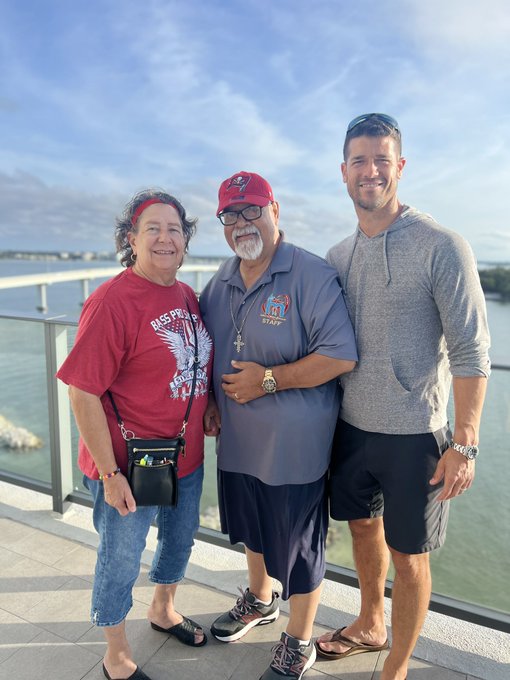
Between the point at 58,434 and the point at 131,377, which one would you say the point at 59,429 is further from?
the point at 131,377

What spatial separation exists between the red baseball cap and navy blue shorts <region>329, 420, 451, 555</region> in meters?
0.86

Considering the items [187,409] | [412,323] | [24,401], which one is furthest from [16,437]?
[412,323]

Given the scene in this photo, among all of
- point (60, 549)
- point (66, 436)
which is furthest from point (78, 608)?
point (66, 436)

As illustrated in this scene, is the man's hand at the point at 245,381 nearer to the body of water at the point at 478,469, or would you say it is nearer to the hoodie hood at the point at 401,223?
the hoodie hood at the point at 401,223

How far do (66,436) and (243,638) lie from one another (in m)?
1.44

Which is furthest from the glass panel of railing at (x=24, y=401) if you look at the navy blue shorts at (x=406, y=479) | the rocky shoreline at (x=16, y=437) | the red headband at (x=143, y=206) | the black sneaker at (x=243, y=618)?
the navy blue shorts at (x=406, y=479)

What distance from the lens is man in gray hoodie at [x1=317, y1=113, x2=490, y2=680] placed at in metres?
1.44

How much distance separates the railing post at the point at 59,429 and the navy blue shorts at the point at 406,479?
167 cm

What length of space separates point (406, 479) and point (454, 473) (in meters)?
0.15

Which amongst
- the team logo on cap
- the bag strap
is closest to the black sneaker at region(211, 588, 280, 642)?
the bag strap

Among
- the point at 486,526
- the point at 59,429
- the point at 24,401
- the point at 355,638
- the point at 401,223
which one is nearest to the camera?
the point at 401,223

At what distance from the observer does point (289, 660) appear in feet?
5.46

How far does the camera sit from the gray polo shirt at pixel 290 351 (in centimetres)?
157

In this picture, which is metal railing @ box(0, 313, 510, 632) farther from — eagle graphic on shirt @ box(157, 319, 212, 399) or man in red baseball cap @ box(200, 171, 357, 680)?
eagle graphic on shirt @ box(157, 319, 212, 399)
